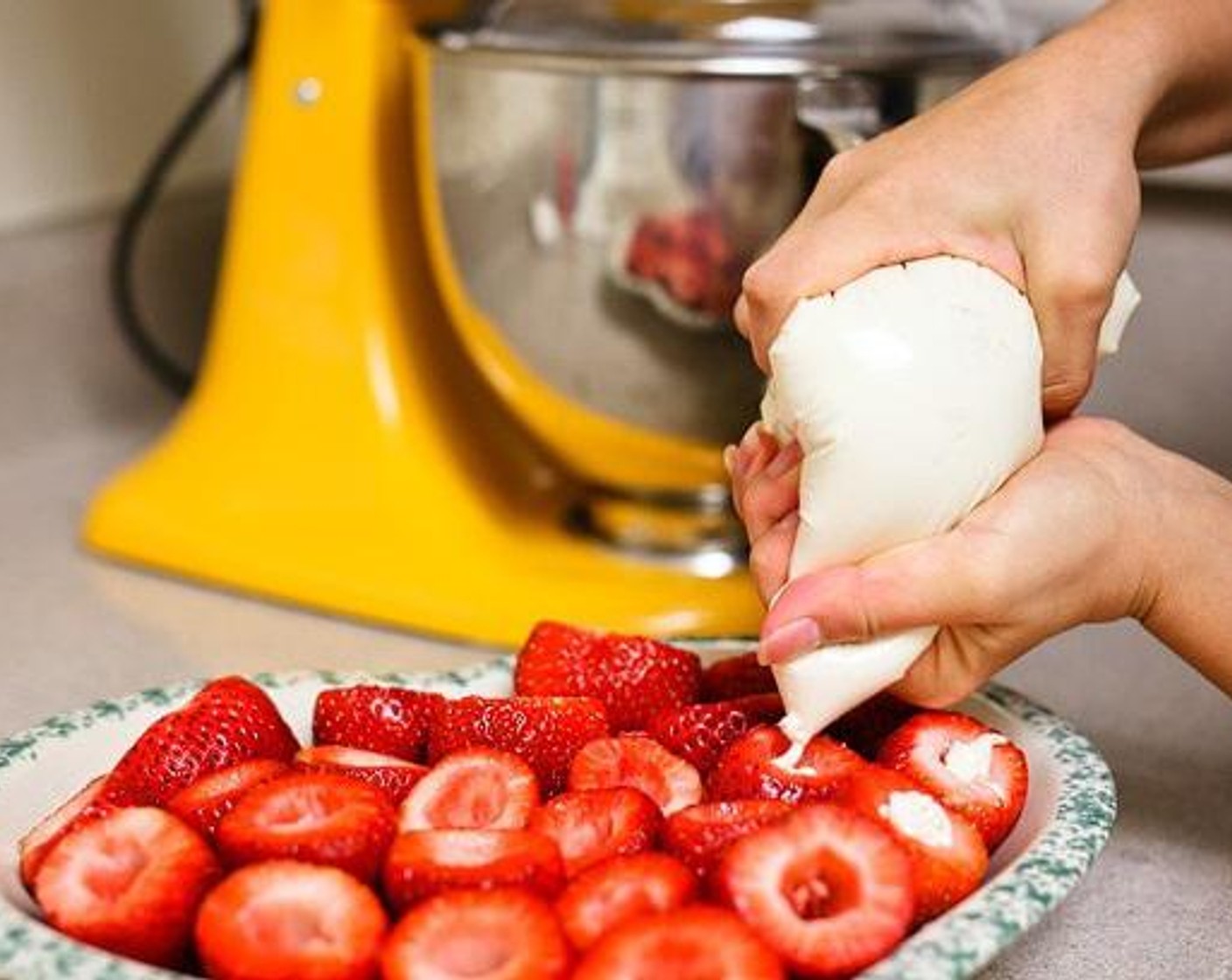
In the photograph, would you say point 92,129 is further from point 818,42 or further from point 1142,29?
point 1142,29

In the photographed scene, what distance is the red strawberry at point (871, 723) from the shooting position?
0.63 meters

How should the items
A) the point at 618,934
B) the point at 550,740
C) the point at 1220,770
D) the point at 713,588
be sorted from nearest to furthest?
the point at 618,934 < the point at 550,740 < the point at 1220,770 < the point at 713,588

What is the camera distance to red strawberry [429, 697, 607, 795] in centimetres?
61

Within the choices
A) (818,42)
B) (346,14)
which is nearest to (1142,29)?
(818,42)

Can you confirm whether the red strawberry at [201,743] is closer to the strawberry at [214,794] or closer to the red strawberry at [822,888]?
the strawberry at [214,794]

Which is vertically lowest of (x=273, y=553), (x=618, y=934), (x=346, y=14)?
(x=273, y=553)

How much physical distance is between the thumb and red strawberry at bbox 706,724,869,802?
30 millimetres

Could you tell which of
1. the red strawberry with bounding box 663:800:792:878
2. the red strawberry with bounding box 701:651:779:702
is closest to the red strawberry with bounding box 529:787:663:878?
the red strawberry with bounding box 663:800:792:878

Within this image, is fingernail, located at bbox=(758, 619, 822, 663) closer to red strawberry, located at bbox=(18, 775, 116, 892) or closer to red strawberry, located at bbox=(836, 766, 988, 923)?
red strawberry, located at bbox=(836, 766, 988, 923)

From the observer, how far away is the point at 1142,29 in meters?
0.67

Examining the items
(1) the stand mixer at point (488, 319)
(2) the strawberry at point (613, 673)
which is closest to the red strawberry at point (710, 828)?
(2) the strawberry at point (613, 673)

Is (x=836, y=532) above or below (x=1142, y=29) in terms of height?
below

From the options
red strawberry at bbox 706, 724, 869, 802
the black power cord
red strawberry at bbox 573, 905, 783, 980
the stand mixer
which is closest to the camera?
red strawberry at bbox 573, 905, 783, 980

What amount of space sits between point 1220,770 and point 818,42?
33 cm
